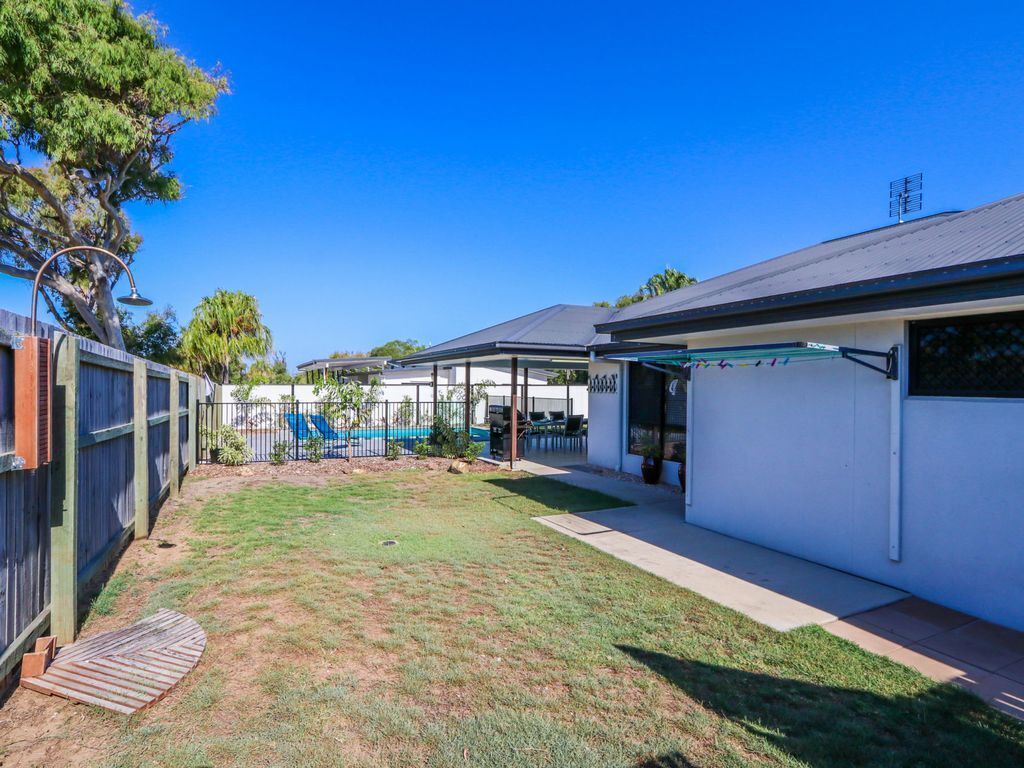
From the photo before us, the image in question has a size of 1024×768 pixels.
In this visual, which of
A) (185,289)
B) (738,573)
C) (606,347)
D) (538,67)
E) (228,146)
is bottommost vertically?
(738,573)

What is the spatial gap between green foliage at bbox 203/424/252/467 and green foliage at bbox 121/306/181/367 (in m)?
13.5

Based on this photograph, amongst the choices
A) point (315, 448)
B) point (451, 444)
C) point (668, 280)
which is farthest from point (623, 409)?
point (668, 280)

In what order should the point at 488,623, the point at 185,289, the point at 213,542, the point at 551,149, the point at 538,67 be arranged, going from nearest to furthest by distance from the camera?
the point at 488,623, the point at 213,542, the point at 538,67, the point at 551,149, the point at 185,289

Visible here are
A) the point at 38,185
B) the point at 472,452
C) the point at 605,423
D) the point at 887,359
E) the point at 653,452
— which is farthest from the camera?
the point at 38,185

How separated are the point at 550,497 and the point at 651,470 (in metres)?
2.47

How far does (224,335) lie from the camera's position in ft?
73.5

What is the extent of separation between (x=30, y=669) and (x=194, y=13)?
15.3 metres

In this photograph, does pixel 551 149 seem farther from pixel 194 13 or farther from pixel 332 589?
pixel 332 589

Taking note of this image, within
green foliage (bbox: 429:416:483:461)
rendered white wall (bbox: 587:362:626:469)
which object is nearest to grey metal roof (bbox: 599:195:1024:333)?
rendered white wall (bbox: 587:362:626:469)

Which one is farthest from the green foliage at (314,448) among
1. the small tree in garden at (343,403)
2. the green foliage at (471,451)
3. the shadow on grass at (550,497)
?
the shadow on grass at (550,497)

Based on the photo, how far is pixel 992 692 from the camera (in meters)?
3.34

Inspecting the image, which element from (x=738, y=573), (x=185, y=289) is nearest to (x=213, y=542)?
(x=738, y=573)

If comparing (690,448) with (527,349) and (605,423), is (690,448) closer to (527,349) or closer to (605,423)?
(527,349)

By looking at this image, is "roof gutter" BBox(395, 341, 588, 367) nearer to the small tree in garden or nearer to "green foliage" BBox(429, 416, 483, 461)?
"green foliage" BBox(429, 416, 483, 461)
